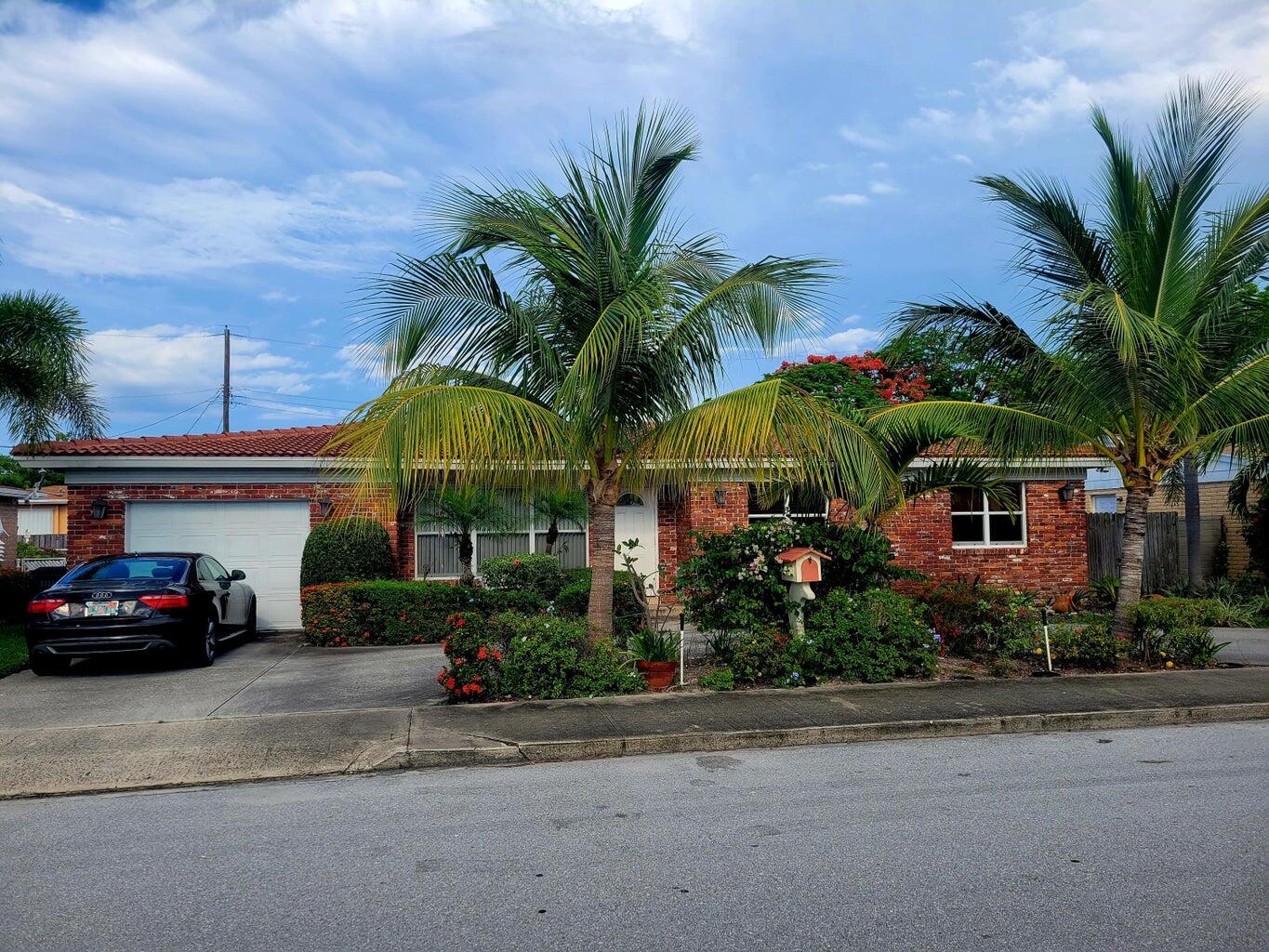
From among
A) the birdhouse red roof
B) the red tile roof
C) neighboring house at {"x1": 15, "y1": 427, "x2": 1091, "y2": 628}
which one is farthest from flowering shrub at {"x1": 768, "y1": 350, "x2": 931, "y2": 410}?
the birdhouse red roof

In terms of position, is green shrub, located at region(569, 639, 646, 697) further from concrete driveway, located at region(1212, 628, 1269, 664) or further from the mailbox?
concrete driveway, located at region(1212, 628, 1269, 664)

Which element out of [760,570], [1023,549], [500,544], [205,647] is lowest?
[205,647]

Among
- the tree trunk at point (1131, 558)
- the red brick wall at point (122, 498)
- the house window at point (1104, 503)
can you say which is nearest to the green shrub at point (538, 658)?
the tree trunk at point (1131, 558)

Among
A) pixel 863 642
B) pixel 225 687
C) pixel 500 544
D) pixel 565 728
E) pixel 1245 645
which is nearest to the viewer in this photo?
pixel 565 728

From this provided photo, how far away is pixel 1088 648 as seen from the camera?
419 inches

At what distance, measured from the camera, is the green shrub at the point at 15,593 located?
16.9 m

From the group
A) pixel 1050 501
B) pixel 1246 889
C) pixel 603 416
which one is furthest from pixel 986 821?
pixel 1050 501

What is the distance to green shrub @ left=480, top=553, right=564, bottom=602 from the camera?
15.0m

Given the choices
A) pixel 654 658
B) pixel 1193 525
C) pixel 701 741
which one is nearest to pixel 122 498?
pixel 654 658

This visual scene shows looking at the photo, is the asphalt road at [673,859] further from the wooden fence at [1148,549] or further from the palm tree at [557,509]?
the wooden fence at [1148,549]

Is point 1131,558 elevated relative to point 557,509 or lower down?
lower down

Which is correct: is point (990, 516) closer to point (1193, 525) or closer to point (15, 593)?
point (1193, 525)

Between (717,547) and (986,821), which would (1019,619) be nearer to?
(717,547)

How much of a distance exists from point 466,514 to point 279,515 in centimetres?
315
